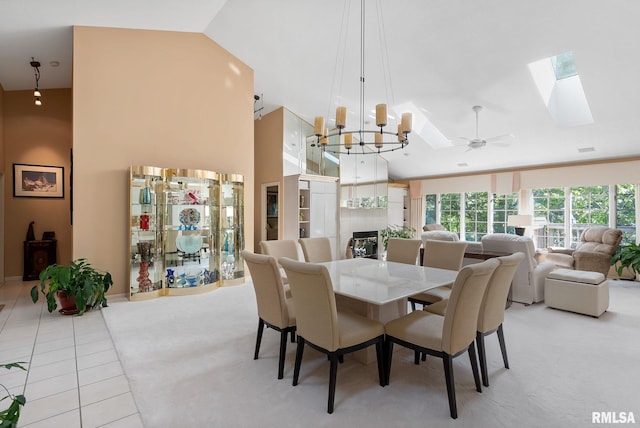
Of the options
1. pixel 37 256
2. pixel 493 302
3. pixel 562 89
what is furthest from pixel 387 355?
pixel 37 256

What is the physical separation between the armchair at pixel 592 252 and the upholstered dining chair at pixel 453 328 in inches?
213

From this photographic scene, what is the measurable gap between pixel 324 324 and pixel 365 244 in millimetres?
6462

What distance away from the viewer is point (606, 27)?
12.1 feet

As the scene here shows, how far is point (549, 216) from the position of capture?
24.8 ft

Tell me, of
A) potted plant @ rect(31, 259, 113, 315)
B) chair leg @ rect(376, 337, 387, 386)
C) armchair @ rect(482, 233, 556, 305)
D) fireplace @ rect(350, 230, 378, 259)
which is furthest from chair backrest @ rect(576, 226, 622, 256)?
potted plant @ rect(31, 259, 113, 315)

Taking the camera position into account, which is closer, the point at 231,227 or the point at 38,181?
the point at 231,227

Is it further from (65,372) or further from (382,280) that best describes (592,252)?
(65,372)

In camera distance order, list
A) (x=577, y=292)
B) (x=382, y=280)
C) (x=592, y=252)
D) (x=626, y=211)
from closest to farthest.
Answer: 1. (x=382, y=280)
2. (x=577, y=292)
3. (x=592, y=252)
4. (x=626, y=211)

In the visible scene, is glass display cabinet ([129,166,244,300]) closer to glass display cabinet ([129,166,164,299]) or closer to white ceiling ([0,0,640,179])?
glass display cabinet ([129,166,164,299])

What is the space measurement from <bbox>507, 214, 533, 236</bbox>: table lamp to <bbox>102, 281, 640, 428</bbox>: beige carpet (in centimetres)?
383

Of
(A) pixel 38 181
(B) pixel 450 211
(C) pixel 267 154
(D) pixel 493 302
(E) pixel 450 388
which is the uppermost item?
(C) pixel 267 154

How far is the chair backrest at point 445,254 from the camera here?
3566mm

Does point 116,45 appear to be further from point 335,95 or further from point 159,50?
point 335,95

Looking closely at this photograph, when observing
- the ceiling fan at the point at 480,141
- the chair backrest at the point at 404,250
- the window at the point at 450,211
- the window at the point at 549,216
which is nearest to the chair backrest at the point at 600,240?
the window at the point at 549,216
